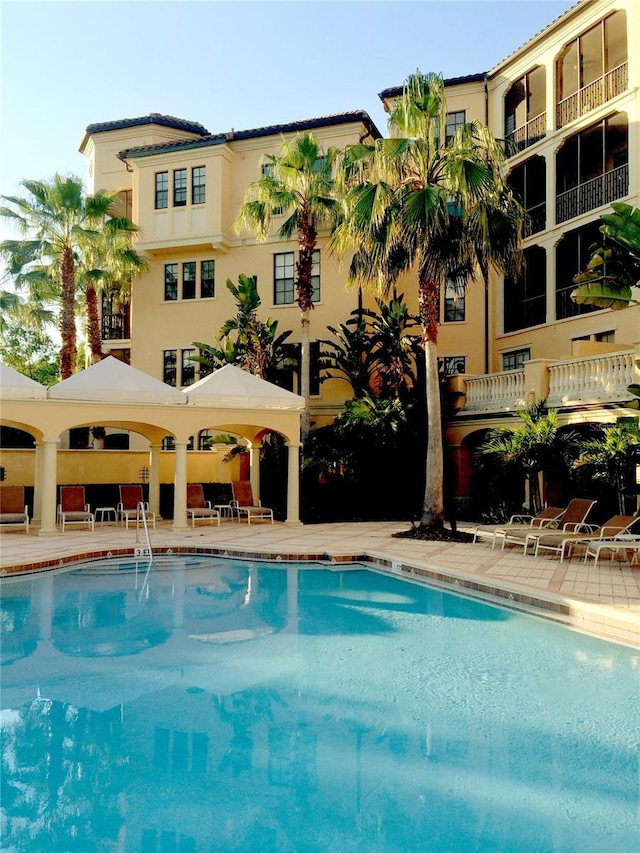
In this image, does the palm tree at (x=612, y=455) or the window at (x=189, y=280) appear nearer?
the palm tree at (x=612, y=455)

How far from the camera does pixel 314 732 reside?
248 inches

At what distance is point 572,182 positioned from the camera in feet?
80.7

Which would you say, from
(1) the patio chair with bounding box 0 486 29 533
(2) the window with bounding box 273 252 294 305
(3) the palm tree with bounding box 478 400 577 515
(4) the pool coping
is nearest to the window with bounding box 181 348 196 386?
(2) the window with bounding box 273 252 294 305

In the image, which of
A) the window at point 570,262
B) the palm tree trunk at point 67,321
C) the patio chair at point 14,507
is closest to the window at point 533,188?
the window at point 570,262

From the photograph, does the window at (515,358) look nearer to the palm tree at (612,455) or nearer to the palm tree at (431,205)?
the palm tree at (431,205)

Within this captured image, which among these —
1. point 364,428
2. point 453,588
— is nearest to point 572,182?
point 364,428

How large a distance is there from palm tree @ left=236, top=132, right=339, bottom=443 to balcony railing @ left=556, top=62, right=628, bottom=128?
862 centimetres

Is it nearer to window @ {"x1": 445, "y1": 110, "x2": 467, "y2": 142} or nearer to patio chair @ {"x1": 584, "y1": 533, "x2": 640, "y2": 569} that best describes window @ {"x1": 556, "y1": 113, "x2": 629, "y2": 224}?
window @ {"x1": 445, "y1": 110, "x2": 467, "y2": 142}

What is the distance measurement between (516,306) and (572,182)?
15.7ft

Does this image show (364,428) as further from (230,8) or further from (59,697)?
(59,697)

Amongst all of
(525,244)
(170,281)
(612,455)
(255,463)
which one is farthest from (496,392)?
(170,281)

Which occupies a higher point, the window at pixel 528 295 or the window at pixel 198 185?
the window at pixel 198 185

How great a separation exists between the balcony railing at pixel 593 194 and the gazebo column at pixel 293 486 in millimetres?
12769

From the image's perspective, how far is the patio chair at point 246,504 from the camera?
21659 mm
